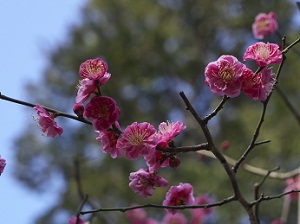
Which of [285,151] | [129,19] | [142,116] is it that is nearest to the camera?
[285,151]

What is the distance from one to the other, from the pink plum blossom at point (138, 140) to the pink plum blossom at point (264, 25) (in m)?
1.12

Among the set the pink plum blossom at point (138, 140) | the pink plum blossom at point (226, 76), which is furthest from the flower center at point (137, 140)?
the pink plum blossom at point (226, 76)

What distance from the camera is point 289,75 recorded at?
6410 mm

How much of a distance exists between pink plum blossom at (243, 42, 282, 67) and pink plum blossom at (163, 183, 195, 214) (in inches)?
16.1

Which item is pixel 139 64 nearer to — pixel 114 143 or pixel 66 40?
pixel 66 40

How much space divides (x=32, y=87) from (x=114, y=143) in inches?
383

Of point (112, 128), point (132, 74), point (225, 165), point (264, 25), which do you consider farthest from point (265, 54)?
point (132, 74)

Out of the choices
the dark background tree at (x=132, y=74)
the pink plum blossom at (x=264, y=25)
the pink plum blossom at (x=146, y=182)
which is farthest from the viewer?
the dark background tree at (x=132, y=74)

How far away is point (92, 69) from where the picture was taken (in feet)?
3.96

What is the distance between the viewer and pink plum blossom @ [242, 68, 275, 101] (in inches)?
47.6

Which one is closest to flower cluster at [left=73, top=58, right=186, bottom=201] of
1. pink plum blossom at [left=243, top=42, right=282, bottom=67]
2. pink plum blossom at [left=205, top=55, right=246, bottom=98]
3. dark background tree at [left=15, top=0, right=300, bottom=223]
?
pink plum blossom at [left=205, top=55, right=246, bottom=98]

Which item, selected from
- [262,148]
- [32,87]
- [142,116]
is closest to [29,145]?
[32,87]

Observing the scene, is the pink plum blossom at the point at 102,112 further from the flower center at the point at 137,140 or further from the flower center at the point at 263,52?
the flower center at the point at 263,52

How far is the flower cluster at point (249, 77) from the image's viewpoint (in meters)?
1.20
